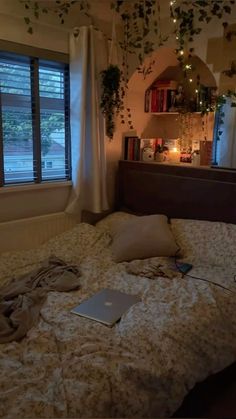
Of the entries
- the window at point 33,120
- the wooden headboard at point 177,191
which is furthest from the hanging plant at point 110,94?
the wooden headboard at point 177,191

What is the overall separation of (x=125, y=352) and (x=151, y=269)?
0.86 meters

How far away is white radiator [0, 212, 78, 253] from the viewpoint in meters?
2.64

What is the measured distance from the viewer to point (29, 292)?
1.99m

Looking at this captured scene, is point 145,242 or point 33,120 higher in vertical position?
point 33,120

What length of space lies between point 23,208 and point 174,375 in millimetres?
1818

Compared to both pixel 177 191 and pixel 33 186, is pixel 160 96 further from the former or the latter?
pixel 33 186

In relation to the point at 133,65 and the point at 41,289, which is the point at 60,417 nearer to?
the point at 41,289

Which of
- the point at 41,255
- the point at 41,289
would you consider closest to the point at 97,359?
the point at 41,289

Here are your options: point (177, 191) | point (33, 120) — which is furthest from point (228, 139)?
point (33, 120)

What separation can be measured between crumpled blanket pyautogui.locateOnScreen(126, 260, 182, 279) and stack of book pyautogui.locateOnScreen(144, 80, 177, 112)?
1.56 meters

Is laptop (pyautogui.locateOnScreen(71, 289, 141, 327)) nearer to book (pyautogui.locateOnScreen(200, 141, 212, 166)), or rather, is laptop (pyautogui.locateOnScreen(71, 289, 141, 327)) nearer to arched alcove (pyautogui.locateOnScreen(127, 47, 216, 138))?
book (pyautogui.locateOnScreen(200, 141, 212, 166))

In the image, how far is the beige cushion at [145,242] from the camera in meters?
2.51

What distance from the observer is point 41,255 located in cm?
258

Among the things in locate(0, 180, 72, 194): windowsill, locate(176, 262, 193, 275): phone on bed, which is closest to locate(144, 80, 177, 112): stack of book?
locate(0, 180, 72, 194): windowsill
